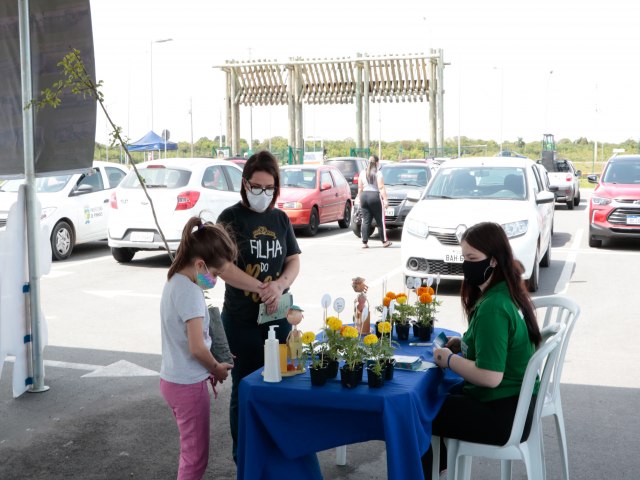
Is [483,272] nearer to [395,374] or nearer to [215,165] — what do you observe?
[395,374]

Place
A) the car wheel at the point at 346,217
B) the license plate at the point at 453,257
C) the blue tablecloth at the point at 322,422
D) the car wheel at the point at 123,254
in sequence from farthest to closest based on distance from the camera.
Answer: the car wheel at the point at 346,217, the car wheel at the point at 123,254, the license plate at the point at 453,257, the blue tablecloth at the point at 322,422

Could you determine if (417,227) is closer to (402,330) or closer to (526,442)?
(402,330)

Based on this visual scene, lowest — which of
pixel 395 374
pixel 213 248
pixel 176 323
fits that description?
pixel 395 374

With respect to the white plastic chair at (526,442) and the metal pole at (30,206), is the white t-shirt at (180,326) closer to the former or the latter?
the white plastic chair at (526,442)

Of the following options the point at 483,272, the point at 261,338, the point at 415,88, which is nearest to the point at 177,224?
the point at 261,338

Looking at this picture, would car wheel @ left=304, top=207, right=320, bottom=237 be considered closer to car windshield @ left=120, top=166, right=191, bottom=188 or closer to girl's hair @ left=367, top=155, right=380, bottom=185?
girl's hair @ left=367, top=155, right=380, bottom=185

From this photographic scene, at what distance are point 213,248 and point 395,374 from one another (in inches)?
41.7

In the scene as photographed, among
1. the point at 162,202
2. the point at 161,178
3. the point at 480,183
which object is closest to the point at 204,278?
the point at 480,183

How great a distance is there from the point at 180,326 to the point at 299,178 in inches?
587

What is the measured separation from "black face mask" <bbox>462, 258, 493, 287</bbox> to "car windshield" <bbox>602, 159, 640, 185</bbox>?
1252 cm

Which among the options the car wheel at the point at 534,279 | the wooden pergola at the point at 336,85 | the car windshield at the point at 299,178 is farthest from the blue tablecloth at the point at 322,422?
the wooden pergola at the point at 336,85

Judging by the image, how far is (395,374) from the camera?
3756mm

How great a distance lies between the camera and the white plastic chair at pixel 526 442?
376 cm

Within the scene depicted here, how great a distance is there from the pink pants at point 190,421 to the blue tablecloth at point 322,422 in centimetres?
24
